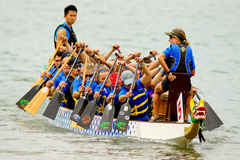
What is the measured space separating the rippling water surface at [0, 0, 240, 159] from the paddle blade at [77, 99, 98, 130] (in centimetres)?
36

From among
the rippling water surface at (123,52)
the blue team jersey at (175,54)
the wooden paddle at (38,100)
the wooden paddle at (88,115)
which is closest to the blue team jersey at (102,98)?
the wooden paddle at (88,115)

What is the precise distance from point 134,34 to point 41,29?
6.46m

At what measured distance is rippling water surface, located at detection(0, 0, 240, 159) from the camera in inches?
319

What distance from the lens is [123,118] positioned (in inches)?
312

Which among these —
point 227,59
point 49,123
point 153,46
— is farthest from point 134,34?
point 49,123

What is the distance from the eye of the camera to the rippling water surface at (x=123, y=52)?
8.11 metres

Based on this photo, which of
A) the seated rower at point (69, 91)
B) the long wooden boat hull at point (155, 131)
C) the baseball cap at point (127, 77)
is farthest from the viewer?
the seated rower at point (69, 91)

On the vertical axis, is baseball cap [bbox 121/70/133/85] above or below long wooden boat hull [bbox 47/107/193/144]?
above

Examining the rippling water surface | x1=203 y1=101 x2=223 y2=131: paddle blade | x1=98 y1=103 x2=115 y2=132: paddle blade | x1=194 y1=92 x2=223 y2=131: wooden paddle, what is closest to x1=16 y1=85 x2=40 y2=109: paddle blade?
the rippling water surface

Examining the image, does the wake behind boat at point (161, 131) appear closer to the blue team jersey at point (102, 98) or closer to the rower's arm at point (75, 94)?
the blue team jersey at point (102, 98)

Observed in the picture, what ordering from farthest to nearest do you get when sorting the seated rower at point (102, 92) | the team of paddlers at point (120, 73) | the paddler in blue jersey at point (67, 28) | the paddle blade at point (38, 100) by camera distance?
the paddler in blue jersey at point (67, 28), the paddle blade at point (38, 100), the seated rower at point (102, 92), the team of paddlers at point (120, 73)

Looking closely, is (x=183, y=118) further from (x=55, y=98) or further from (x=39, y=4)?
(x=39, y=4)

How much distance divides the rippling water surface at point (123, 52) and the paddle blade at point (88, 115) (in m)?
0.36

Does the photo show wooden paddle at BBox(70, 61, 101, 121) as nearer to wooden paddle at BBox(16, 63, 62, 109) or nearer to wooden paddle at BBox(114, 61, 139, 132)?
wooden paddle at BBox(114, 61, 139, 132)
